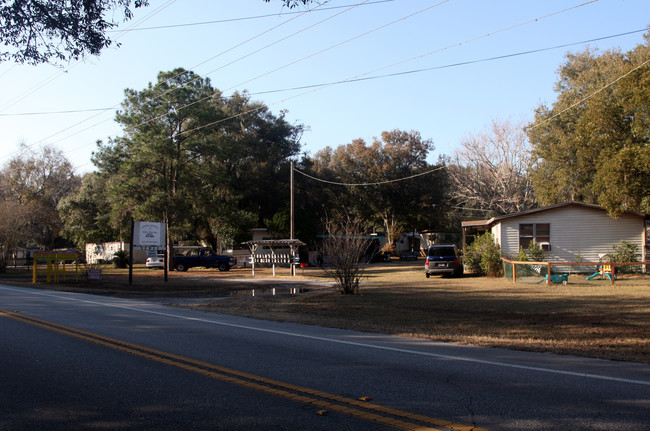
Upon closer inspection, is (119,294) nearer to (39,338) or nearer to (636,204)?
(39,338)

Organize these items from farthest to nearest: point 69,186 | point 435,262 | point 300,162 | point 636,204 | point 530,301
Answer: point 69,186 → point 300,162 → point 435,262 → point 636,204 → point 530,301

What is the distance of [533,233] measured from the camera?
26406 mm

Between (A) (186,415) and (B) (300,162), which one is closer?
(A) (186,415)

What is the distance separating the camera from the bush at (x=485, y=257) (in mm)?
25656

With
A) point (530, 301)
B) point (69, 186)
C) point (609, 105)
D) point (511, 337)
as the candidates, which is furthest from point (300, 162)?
point (511, 337)

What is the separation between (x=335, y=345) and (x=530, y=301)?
8650 mm

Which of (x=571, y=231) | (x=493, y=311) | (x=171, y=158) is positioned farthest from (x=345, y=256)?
(x=171, y=158)

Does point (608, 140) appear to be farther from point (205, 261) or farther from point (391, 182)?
point (391, 182)

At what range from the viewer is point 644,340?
30.3 ft

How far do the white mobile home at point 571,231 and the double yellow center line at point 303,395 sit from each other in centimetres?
2165

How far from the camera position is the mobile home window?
A: 26312 mm

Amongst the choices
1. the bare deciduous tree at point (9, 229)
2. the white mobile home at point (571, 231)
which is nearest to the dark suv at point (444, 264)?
the white mobile home at point (571, 231)

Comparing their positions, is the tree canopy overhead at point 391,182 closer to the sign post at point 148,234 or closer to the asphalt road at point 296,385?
the sign post at point 148,234

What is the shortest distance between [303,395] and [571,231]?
23.9 m
